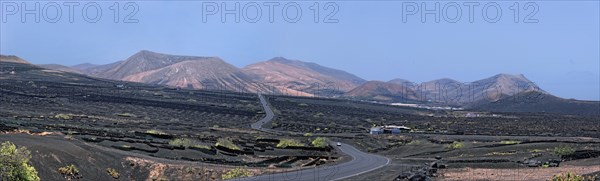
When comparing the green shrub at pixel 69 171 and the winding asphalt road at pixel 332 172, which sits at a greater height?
the green shrub at pixel 69 171

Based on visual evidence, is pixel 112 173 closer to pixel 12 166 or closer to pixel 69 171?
pixel 69 171

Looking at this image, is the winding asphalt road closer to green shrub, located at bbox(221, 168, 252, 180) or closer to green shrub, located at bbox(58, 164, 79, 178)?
green shrub, located at bbox(221, 168, 252, 180)

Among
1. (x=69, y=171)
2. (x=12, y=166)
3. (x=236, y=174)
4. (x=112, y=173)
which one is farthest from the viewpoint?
(x=112, y=173)

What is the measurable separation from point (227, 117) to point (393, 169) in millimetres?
95800

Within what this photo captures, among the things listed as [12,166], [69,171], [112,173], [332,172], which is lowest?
[332,172]

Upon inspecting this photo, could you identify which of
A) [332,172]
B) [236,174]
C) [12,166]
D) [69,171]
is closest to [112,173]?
[69,171]

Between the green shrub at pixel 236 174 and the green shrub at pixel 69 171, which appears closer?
the green shrub at pixel 69 171

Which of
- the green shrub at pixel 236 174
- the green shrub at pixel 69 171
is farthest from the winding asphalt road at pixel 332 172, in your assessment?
the green shrub at pixel 69 171

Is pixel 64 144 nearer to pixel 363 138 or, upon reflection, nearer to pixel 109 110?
pixel 363 138

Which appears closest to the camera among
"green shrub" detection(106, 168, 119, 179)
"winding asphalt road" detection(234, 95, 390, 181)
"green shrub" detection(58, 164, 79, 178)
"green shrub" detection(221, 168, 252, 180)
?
"green shrub" detection(58, 164, 79, 178)

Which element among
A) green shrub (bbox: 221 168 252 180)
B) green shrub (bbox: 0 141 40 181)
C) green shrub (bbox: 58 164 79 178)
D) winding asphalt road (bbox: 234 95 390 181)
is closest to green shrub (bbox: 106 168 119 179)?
green shrub (bbox: 58 164 79 178)

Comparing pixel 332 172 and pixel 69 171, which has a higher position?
pixel 69 171

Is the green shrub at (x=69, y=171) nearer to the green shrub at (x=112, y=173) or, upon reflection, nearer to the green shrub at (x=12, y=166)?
the green shrub at (x=112, y=173)

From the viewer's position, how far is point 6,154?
29.3 metres
